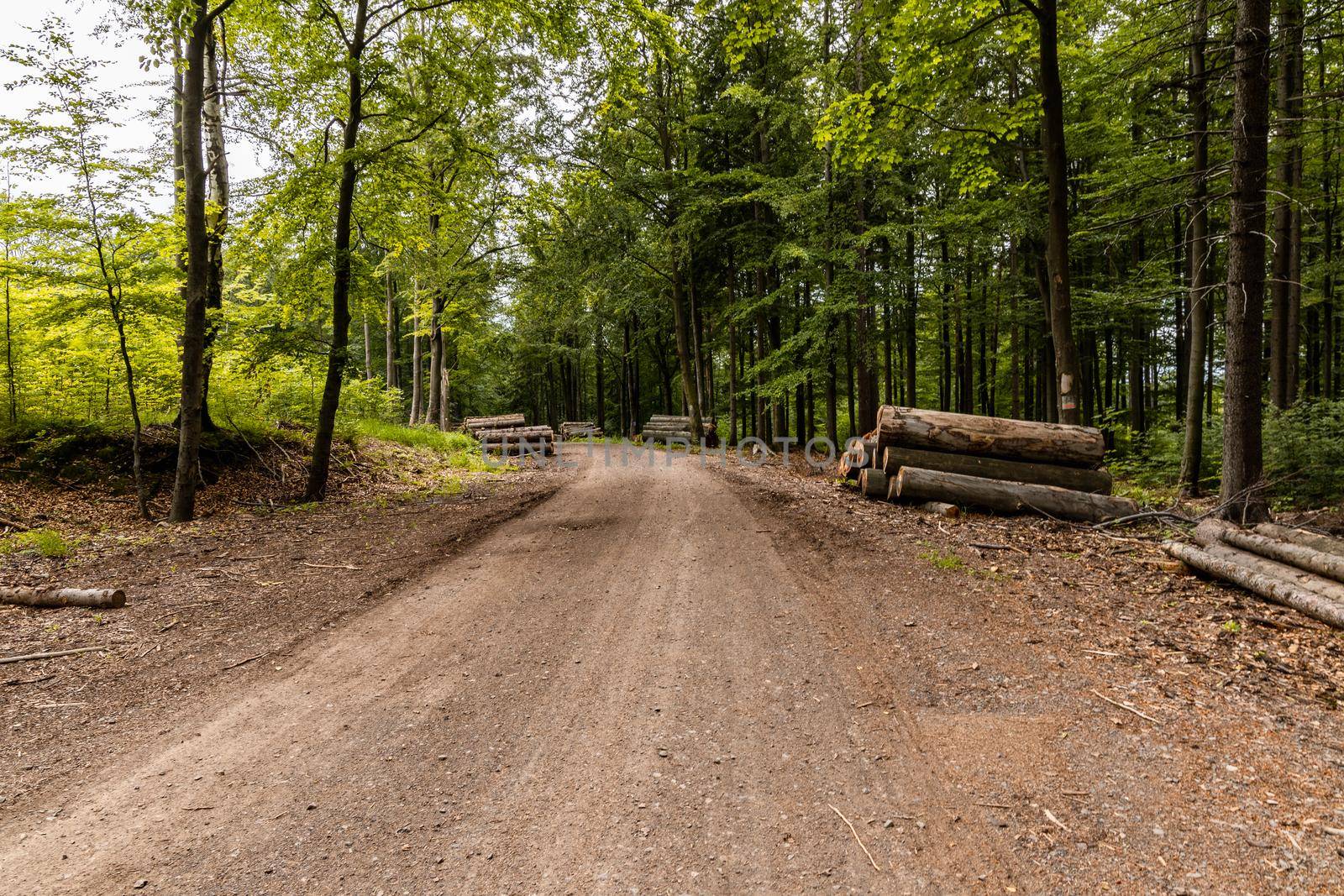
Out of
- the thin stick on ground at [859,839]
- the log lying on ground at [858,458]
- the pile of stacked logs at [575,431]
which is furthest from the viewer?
the pile of stacked logs at [575,431]

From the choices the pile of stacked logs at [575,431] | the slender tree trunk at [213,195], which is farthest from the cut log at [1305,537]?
the pile of stacked logs at [575,431]

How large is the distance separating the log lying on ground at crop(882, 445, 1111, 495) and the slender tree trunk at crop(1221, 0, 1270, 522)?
2198 mm

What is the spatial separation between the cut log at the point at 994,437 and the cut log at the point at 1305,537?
2979mm

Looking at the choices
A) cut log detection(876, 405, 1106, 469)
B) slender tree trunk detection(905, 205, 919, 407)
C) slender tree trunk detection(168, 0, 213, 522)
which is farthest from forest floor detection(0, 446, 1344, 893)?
slender tree trunk detection(905, 205, 919, 407)

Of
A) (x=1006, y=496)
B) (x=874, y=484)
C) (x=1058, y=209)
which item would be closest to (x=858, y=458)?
(x=874, y=484)

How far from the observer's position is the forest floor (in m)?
2.34

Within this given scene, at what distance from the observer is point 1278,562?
5.14 meters

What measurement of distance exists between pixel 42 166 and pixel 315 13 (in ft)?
15.7

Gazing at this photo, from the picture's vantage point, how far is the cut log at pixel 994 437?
337 inches

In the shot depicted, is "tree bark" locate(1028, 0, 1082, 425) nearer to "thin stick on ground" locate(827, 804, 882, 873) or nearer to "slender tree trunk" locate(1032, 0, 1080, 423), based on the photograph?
"slender tree trunk" locate(1032, 0, 1080, 423)

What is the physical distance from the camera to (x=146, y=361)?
958 cm

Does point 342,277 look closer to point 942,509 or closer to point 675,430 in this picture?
point 942,509

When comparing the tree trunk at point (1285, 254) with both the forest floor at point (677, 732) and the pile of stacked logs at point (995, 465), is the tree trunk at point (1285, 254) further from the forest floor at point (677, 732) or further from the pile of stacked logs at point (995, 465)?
the forest floor at point (677, 732)

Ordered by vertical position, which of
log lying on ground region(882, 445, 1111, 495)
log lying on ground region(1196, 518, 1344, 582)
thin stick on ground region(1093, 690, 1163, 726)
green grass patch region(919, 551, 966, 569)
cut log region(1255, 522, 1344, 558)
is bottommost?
thin stick on ground region(1093, 690, 1163, 726)
